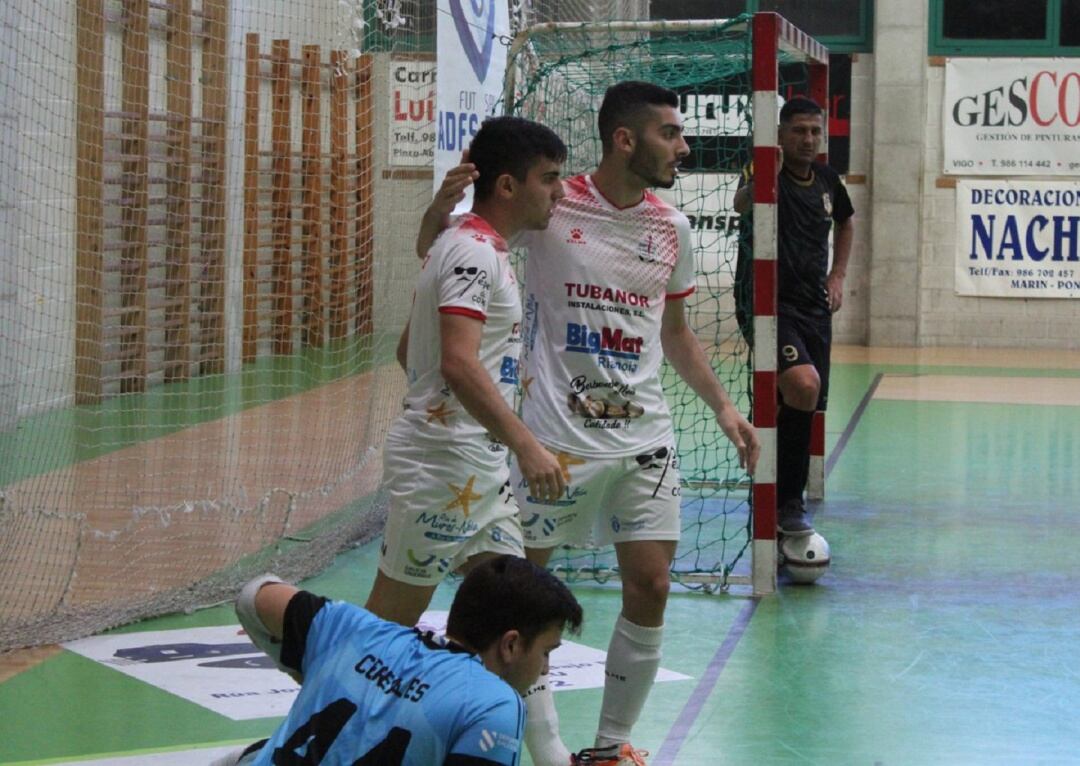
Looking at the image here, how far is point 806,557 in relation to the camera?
263 inches

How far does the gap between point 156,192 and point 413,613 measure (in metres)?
9.76

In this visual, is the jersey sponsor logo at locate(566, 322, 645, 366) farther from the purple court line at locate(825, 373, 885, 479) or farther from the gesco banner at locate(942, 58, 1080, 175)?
the gesco banner at locate(942, 58, 1080, 175)

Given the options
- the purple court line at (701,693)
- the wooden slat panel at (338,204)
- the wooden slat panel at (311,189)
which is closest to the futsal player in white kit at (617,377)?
the purple court line at (701,693)

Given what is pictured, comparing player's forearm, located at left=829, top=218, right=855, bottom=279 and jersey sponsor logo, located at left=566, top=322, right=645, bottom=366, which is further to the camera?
player's forearm, located at left=829, top=218, right=855, bottom=279

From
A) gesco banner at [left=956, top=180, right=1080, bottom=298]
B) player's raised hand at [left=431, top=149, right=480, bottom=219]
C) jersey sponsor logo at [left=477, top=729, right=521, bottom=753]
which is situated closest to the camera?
jersey sponsor logo at [left=477, top=729, right=521, bottom=753]

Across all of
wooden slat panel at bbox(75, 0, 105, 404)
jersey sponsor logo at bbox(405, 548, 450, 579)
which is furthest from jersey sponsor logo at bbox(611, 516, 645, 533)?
wooden slat panel at bbox(75, 0, 105, 404)

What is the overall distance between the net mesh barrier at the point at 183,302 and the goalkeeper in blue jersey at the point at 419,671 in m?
3.21

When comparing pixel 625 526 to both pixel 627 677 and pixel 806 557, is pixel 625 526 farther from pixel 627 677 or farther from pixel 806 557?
pixel 806 557

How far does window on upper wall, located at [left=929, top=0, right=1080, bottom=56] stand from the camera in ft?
53.5

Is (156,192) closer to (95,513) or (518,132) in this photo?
(95,513)

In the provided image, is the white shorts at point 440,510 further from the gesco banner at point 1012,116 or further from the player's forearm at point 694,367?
the gesco banner at point 1012,116

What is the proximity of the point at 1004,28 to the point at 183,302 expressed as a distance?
899cm

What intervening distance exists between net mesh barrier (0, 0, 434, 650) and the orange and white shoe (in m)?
2.33

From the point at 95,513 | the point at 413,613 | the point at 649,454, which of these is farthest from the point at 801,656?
the point at 95,513
